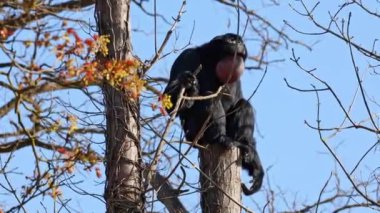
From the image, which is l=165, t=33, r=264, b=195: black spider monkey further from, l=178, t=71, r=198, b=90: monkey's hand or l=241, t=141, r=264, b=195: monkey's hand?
l=178, t=71, r=198, b=90: monkey's hand

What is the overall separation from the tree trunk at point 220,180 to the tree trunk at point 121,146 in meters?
0.62

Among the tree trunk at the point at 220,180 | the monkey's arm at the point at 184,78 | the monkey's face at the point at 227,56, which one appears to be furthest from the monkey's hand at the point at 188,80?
the monkey's face at the point at 227,56

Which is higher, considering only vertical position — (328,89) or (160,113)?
(160,113)

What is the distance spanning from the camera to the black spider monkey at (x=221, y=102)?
11312mm

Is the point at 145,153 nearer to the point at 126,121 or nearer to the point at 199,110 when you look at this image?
the point at 126,121

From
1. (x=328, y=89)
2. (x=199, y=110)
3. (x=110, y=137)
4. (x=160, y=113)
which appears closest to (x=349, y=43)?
(x=328, y=89)

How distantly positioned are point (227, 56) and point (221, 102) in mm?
650

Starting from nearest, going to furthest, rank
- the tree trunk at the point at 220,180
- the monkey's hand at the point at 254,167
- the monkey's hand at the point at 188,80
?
the tree trunk at the point at 220,180 < the monkey's hand at the point at 188,80 < the monkey's hand at the point at 254,167

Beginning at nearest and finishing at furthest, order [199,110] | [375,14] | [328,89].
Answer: [328,89]
[375,14]
[199,110]

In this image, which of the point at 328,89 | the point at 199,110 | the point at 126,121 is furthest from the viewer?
the point at 199,110

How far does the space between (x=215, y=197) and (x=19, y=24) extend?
241cm

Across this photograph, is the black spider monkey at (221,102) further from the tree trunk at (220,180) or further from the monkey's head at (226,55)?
the tree trunk at (220,180)

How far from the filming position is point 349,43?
766 centimetres

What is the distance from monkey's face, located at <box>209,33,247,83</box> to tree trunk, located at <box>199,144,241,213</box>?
221 cm
